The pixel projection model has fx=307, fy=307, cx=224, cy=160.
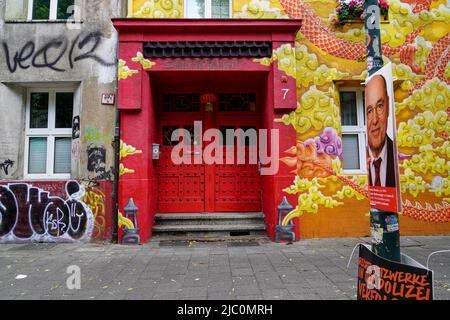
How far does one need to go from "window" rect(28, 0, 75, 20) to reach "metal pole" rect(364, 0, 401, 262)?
20.9 feet

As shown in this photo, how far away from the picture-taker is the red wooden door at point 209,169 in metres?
7.06

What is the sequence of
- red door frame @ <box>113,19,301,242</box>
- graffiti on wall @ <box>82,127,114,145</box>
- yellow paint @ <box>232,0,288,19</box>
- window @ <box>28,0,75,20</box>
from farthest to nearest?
window @ <box>28,0,75,20</box>, yellow paint @ <box>232,0,288,19</box>, graffiti on wall @ <box>82,127,114,145</box>, red door frame @ <box>113,19,301,242</box>

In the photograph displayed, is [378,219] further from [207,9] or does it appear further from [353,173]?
[207,9]

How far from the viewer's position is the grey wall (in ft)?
21.2

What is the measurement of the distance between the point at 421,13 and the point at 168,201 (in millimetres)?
7070

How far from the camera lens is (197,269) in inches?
180

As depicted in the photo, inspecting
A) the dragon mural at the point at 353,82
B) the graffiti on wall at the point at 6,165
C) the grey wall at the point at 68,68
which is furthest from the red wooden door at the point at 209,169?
the graffiti on wall at the point at 6,165

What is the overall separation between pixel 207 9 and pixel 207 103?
209 centimetres

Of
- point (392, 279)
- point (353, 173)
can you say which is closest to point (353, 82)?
point (353, 173)

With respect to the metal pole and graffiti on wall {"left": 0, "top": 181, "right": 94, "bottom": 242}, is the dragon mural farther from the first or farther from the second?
graffiti on wall {"left": 0, "top": 181, "right": 94, "bottom": 242}

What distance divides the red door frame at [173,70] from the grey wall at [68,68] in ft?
1.68

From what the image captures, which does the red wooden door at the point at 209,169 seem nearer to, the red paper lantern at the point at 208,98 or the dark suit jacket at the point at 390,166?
the red paper lantern at the point at 208,98

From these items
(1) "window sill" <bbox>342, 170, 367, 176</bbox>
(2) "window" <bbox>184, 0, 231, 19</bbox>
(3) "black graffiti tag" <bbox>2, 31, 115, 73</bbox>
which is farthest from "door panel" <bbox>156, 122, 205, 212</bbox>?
(1) "window sill" <bbox>342, 170, 367, 176</bbox>
